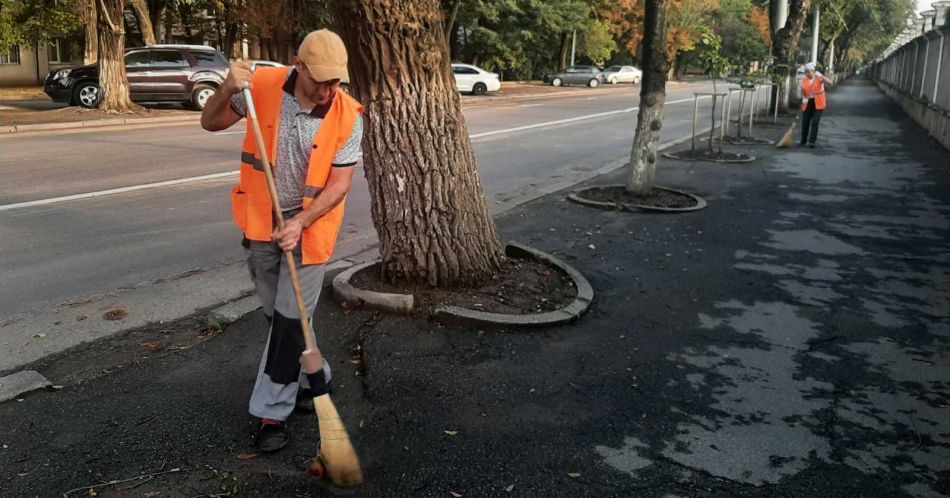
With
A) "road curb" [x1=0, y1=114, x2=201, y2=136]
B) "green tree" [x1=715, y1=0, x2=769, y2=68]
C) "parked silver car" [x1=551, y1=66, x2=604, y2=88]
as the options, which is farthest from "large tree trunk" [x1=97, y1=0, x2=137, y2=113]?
"green tree" [x1=715, y1=0, x2=769, y2=68]

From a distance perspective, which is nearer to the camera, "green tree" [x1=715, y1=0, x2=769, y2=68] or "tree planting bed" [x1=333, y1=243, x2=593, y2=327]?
"tree planting bed" [x1=333, y1=243, x2=593, y2=327]

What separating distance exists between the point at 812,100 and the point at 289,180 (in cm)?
1514

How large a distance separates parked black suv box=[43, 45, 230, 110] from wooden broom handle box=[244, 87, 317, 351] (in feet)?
65.8

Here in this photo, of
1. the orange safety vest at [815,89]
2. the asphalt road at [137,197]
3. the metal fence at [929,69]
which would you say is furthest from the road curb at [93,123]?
the metal fence at [929,69]

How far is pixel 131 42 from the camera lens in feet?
111

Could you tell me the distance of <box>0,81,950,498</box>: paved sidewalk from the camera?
333 cm

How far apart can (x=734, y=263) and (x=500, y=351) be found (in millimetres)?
3219

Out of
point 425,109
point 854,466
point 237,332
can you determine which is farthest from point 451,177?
point 854,466

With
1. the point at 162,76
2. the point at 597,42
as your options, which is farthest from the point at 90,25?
the point at 597,42

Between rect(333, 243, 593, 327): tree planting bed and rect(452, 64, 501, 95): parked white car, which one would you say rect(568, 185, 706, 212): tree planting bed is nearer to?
rect(333, 243, 593, 327): tree planting bed

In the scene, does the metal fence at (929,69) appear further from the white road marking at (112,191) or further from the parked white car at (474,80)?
the parked white car at (474,80)

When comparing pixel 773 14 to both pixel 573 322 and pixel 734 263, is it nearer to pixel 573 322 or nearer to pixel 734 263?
pixel 734 263

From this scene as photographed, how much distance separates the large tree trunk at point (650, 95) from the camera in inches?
358

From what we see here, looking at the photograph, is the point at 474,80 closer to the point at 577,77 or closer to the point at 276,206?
the point at 577,77
